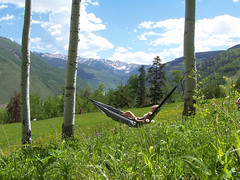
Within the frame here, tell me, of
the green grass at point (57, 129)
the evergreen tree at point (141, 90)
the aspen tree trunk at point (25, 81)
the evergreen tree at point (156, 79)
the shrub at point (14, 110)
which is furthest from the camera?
the shrub at point (14, 110)

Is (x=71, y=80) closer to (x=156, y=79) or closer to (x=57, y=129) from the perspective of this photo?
(x=57, y=129)

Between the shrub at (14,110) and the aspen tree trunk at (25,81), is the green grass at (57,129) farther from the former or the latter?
the shrub at (14,110)

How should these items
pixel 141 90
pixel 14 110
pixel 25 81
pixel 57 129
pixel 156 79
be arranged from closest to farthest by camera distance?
pixel 25 81 → pixel 57 129 → pixel 156 79 → pixel 141 90 → pixel 14 110

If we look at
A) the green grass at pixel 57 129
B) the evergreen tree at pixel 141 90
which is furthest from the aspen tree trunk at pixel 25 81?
the evergreen tree at pixel 141 90

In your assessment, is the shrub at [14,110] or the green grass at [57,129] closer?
the green grass at [57,129]

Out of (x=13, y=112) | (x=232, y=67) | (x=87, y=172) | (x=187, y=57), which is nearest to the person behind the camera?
(x=87, y=172)

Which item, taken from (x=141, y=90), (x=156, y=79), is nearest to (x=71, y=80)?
(x=156, y=79)

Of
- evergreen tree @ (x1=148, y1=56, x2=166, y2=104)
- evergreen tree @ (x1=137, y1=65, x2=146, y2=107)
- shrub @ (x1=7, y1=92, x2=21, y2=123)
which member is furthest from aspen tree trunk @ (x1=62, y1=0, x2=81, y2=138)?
shrub @ (x1=7, y1=92, x2=21, y2=123)

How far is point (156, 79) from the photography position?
42.8m

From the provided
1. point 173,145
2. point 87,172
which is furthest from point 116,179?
point 173,145

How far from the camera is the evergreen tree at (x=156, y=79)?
41.8 metres

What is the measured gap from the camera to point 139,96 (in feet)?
161

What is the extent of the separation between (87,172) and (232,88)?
1.80m

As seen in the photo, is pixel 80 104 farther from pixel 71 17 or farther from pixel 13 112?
pixel 71 17
